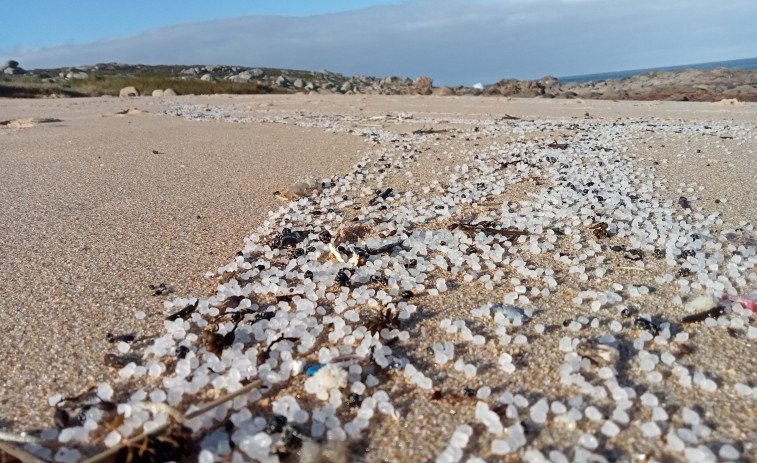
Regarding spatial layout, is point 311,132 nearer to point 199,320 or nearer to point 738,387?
point 199,320

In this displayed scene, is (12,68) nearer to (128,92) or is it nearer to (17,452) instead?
(128,92)

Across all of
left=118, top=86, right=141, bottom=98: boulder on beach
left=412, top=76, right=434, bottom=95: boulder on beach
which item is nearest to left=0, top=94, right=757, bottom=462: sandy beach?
left=118, top=86, right=141, bottom=98: boulder on beach

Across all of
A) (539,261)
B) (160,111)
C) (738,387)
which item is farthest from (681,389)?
(160,111)

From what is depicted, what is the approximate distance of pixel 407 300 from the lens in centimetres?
223

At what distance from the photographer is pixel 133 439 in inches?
54.9

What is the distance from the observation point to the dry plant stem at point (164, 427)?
1.33 meters

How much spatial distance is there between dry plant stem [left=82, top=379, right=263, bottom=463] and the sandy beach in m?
0.02

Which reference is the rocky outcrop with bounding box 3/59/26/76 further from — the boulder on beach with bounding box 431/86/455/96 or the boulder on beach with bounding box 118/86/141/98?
the boulder on beach with bounding box 431/86/455/96

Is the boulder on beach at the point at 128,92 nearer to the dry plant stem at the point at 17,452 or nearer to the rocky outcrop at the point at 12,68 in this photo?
the dry plant stem at the point at 17,452

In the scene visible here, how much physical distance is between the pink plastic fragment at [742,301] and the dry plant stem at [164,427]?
6.17 feet

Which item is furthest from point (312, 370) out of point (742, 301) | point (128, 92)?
point (128, 92)

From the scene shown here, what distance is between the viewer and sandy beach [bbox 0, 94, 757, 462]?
1.47 m

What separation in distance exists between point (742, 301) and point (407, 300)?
1346 millimetres

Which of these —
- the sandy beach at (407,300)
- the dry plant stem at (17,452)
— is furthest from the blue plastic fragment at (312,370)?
the dry plant stem at (17,452)
